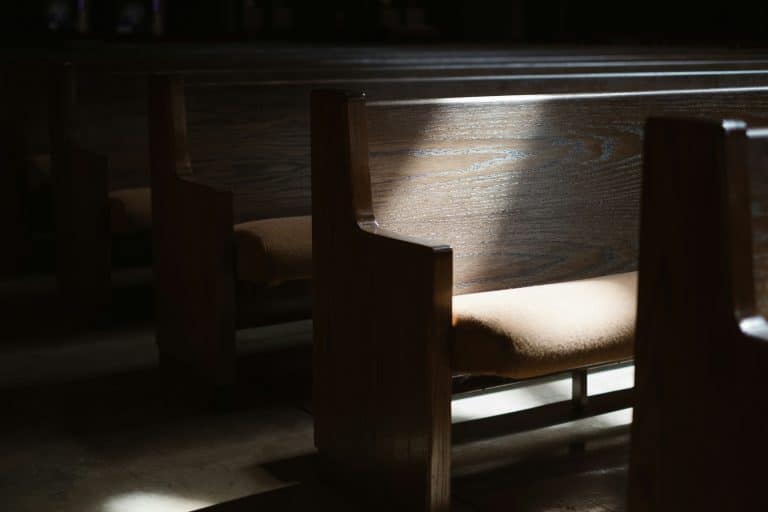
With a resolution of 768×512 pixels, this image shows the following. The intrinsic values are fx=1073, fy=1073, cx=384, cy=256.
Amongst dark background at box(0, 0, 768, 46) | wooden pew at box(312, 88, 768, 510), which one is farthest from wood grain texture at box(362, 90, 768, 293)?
dark background at box(0, 0, 768, 46)

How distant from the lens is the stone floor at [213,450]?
204 cm

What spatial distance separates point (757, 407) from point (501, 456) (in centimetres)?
113

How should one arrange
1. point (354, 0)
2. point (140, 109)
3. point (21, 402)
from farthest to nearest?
point (354, 0)
point (140, 109)
point (21, 402)

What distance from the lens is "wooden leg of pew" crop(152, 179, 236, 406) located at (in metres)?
2.50

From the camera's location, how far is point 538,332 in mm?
1780

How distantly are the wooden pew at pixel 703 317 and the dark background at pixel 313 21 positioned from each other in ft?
25.9

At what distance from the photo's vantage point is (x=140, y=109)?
3561mm

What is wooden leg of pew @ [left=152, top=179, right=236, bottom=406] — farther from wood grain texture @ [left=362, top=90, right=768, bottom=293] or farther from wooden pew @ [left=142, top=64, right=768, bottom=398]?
wood grain texture @ [left=362, top=90, right=768, bottom=293]

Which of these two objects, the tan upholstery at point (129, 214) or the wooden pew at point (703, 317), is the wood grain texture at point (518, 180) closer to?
the wooden pew at point (703, 317)

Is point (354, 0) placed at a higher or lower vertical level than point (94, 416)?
higher

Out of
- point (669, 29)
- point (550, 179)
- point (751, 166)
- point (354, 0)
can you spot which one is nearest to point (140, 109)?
point (550, 179)

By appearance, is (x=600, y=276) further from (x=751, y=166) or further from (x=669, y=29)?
(x=669, y=29)

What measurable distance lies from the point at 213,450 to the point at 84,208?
1203mm

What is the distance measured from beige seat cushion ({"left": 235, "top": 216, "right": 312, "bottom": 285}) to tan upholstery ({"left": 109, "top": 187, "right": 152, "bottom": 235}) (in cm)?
73
